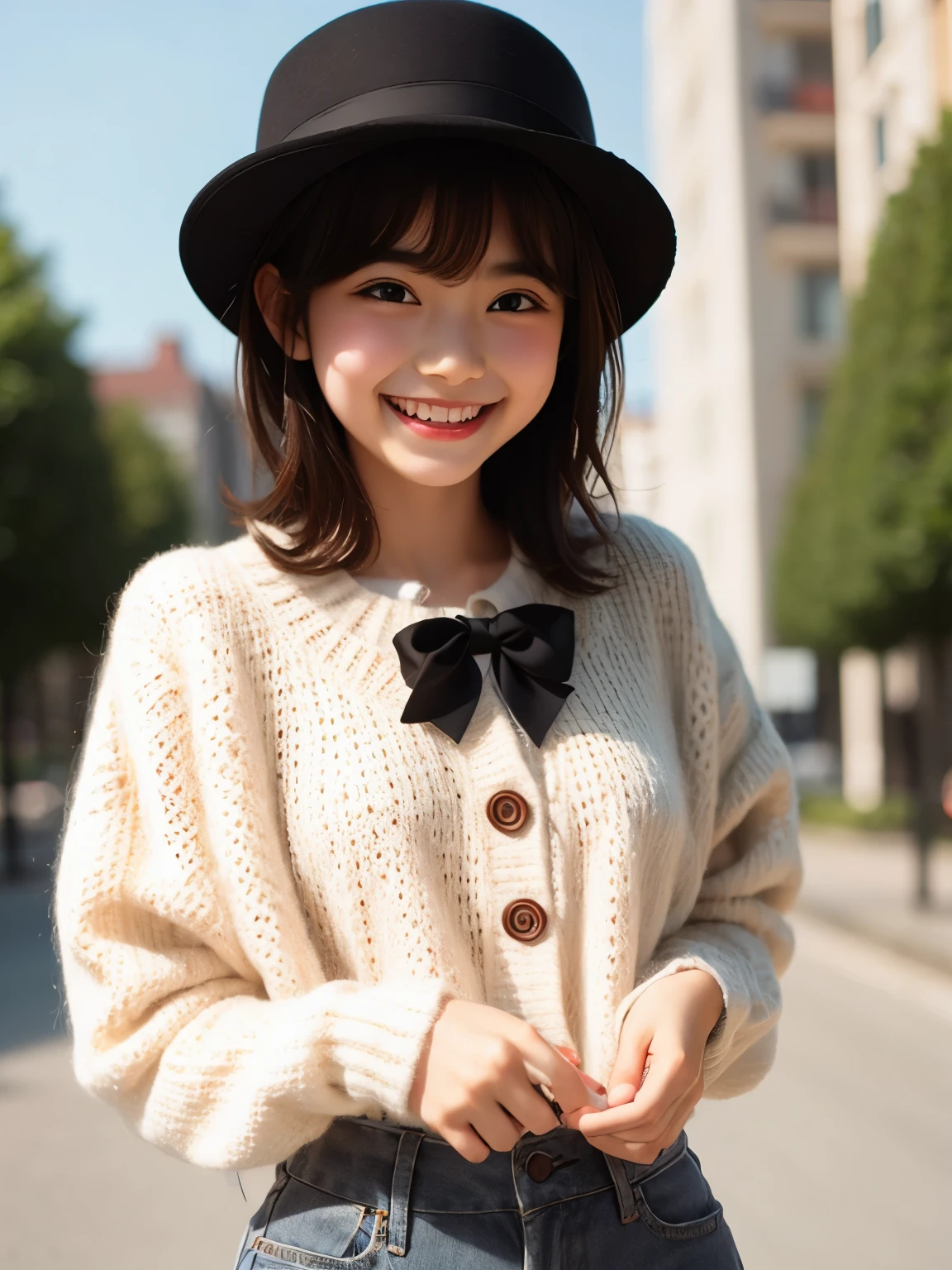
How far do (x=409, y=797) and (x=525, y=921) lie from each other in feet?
0.64

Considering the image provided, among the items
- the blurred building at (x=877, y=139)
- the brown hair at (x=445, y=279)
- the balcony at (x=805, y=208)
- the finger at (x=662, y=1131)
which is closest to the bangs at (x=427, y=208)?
the brown hair at (x=445, y=279)

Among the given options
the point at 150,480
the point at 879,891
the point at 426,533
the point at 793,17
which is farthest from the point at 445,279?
the point at 150,480

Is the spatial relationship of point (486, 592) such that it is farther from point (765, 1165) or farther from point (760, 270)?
point (760, 270)

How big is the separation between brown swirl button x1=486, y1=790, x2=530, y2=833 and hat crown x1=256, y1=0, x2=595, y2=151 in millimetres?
786

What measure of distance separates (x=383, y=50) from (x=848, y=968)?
8913mm

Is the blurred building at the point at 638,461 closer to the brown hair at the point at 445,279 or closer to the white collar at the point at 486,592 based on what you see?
the brown hair at the point at 445,279

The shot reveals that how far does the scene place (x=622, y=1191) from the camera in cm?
158

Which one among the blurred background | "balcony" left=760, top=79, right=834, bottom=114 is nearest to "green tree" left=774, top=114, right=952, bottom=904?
the blurred background

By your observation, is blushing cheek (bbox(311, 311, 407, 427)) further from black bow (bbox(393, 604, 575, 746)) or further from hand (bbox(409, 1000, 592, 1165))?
hand (bbox(409, 1000, 592, 1165))

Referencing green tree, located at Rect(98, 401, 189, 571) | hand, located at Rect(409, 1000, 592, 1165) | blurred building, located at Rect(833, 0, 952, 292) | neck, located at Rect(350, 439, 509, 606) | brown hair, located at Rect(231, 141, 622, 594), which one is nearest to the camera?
hand, located at Rect(409, 1000, 592, 1165)

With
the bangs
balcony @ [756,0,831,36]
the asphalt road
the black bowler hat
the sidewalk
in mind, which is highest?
balcony @ [756,0,831,36]

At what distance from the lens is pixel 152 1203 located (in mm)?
5027

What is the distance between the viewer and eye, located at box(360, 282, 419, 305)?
64.4 inches

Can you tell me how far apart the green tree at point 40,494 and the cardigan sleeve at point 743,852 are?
48.7 ft
